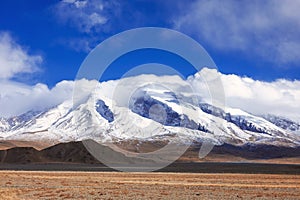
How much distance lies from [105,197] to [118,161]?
403 feet

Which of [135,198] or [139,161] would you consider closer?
[135,198]

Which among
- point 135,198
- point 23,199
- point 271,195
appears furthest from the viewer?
point 271,195

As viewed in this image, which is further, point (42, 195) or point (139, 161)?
point (139, 161)

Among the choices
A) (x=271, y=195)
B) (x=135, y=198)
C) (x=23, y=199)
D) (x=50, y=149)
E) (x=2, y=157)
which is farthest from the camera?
(x=50, y=149)

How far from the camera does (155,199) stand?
112 feet

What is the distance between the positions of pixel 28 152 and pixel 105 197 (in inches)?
4954

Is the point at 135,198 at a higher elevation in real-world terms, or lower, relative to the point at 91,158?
lower

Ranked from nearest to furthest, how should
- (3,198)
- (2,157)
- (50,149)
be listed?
(3,198) < (2,157) < (50,149)

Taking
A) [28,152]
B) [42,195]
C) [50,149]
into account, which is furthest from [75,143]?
[42,195]

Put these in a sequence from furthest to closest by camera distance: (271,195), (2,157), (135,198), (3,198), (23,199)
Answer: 1. (2,157)
2. (271,195)
3. (135,198)
4. (23,199)
5. (3,198)

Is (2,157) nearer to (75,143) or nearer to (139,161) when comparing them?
(75,143)

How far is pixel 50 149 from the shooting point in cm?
16750

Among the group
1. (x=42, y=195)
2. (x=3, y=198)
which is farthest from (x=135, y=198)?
(x=3, y=198)

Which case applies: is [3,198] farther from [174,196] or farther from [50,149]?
[50,149]
